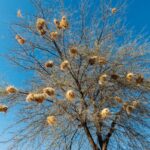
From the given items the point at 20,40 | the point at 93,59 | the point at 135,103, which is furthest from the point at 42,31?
the point at 135,103

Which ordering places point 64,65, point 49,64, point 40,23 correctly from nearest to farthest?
1. point 64,65
2. point 49,64
3. point 40,23

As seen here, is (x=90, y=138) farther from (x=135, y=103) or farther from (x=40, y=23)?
(x=40, y=23)

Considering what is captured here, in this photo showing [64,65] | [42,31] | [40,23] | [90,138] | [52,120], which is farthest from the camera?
[42,31]

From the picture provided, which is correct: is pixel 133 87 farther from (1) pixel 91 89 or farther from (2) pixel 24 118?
(2) pixel 24 118

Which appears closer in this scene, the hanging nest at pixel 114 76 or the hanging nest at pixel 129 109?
the hanging nest at pixel 129 109

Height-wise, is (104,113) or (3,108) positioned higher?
(3,108)

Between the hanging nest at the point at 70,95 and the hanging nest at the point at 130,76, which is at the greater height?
the hanging nest at the point at 130,76

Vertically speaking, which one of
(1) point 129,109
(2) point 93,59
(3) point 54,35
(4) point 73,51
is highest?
(3) point 54,35

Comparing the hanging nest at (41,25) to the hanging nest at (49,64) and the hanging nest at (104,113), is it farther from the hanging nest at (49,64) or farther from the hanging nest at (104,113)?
the hanging nest at (104,113)

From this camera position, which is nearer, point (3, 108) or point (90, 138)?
point (3, 108)

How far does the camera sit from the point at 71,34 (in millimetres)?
12398

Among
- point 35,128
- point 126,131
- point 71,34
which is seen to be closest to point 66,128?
point 35,128

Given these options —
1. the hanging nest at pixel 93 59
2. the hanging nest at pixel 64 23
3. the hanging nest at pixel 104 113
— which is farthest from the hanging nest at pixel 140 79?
the hanging nest at pixel 64 23

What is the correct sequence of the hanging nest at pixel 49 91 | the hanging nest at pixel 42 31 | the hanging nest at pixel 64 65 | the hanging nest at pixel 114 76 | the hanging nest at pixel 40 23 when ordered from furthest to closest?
the hanging nest at pixel 42 31, the hanging nest at pixel 40 23, the hanging nest at pixel 114 76, the hanging nest at pixel 64 65, the hanging nest at pixel 49 91
